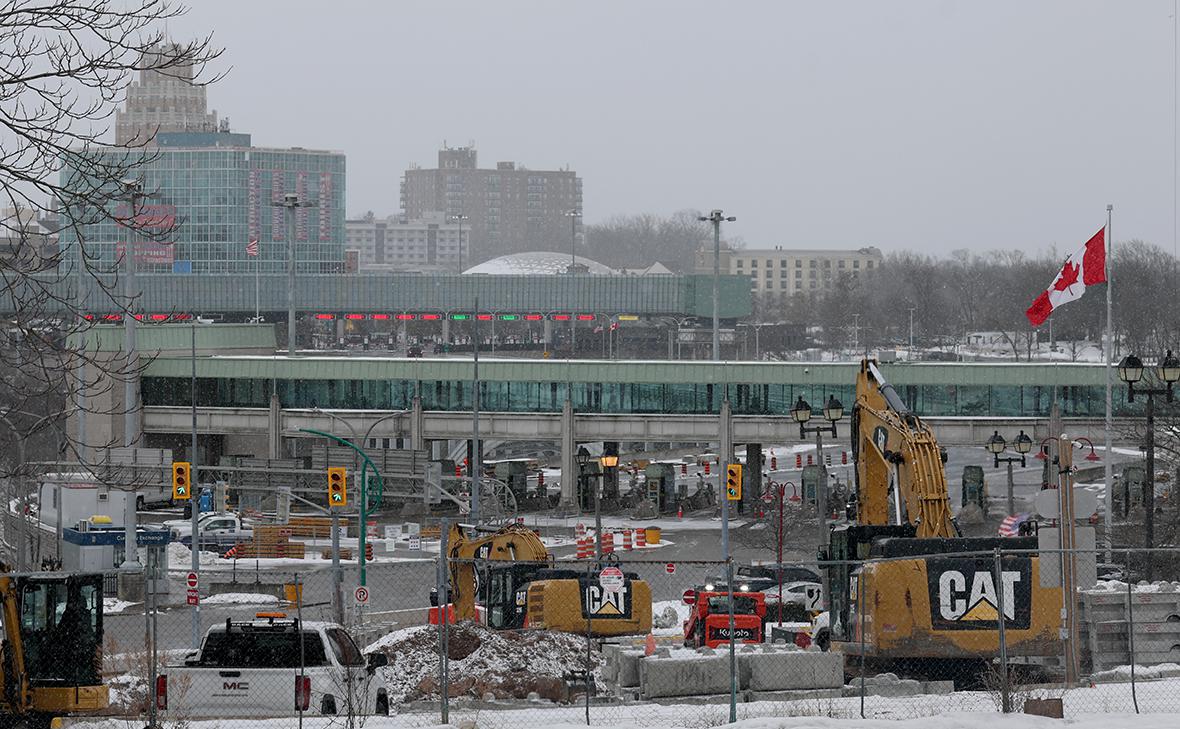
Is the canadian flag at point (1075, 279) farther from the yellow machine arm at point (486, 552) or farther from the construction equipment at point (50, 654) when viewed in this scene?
the construction equipment at point (50, 654)

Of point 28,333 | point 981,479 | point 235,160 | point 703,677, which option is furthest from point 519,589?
point 235,160

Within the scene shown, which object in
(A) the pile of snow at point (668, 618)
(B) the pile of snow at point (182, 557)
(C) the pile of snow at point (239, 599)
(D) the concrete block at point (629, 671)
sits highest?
(D) the concrete block at point (629, 671)

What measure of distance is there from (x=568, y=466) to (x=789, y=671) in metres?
44.8

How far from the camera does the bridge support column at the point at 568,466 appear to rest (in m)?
65.4

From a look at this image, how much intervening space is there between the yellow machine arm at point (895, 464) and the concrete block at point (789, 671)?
459 cm

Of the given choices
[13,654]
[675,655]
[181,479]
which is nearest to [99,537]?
[181,479]

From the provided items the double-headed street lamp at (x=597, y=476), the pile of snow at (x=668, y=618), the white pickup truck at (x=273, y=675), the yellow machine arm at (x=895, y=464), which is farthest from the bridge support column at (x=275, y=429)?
the white pickup truck at (x=273, y=675)

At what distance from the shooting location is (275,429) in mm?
69375

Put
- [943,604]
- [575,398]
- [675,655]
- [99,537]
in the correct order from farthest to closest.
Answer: [575,398] < [99,537] < [675,655] < [943,604]

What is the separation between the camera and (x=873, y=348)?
525ft

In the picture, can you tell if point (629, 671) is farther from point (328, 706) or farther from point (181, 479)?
point (181, 479)

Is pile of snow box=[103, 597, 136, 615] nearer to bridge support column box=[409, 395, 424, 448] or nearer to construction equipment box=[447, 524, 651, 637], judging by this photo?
construction equipment box=[447, 524, 651, 637]

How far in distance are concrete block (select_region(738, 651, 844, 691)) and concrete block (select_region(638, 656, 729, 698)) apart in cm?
32

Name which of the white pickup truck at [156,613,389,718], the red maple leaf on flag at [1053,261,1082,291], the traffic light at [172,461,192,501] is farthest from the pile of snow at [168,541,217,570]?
the white pickup truck at [156,613,389,718]
